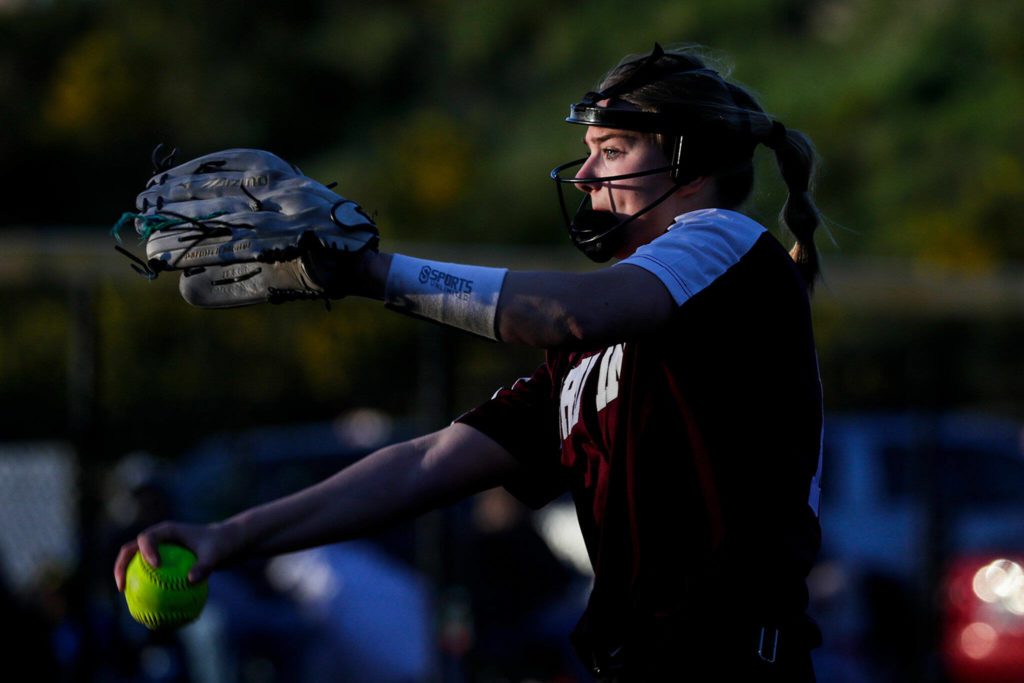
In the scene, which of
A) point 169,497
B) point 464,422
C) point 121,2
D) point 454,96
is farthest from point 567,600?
point 121,2

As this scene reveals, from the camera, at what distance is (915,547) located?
736cm

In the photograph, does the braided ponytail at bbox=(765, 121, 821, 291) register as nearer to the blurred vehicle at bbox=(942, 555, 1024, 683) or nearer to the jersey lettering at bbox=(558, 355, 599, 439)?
the jersey lettering at bbox=(558, 355, 599, 439)

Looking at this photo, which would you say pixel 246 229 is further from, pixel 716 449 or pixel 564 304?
pixel 716 449

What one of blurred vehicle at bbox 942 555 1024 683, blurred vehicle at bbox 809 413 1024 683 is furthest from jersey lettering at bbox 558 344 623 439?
blurred vehicle at bbox 942 555 1024 683

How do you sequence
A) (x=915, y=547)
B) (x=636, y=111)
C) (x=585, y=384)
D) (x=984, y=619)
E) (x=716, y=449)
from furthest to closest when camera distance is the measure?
(x=984, y=619)
(x=915, y=547)
(x=585, y=384)
(x=636, y=111)
(x=716, y=449)

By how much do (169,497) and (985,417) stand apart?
7.43 meters

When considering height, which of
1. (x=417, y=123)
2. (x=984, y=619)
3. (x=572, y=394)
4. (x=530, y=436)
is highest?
(x=572, y=394)

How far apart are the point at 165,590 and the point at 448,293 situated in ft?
3.16

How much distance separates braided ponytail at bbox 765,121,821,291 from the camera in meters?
2.75

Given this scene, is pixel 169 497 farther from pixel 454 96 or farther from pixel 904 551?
pixel 454 96

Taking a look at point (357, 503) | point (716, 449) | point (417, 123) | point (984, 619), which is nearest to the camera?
point (716, 449)

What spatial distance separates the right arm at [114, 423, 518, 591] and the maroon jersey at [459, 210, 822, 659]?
44 cm

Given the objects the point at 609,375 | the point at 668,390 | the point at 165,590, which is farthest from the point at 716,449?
the point at 165,590

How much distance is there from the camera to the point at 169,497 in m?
7.32
